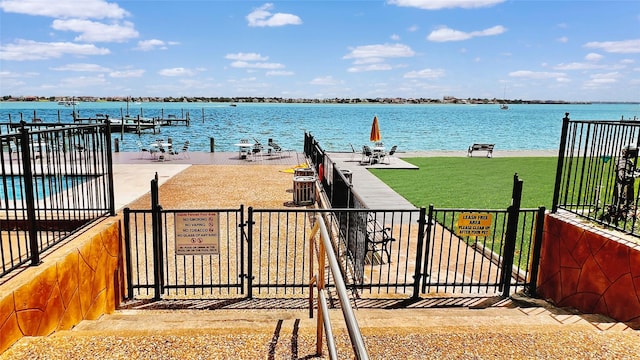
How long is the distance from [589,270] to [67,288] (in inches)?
238

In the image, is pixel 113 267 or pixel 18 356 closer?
pixel 18 356

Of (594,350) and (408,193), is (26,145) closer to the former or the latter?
(594,350)

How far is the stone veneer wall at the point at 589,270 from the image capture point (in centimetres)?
477

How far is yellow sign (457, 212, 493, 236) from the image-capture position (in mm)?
5992

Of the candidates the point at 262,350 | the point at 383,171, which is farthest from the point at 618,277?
the point at 383,171

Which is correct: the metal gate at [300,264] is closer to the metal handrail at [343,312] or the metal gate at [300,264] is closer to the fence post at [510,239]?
the fence post at [510,239]

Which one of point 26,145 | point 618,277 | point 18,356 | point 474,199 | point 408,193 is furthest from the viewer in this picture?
point 408,193

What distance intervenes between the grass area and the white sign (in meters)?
7.59

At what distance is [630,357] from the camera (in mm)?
3545

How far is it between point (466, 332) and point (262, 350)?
1.90 m

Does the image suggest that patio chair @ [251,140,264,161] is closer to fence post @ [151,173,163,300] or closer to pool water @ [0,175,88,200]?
pool water @ [0,175,88,200]

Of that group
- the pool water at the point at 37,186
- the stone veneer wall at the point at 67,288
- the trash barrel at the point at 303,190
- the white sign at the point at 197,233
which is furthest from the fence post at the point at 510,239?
the trash barrel at the point at 303,190

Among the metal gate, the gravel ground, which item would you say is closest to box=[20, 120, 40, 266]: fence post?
the gravel ground

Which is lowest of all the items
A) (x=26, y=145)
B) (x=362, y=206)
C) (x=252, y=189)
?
(x=252, y=189)
